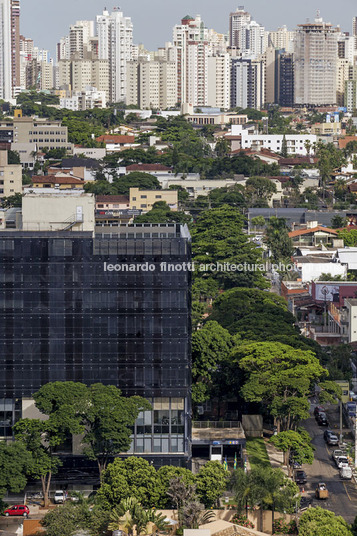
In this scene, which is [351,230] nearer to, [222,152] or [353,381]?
[353,381]

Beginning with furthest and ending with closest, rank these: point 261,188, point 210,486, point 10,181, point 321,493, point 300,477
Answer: point 261,188 → point 10,181 → point 300,477 → point 321,493 → point 210,486

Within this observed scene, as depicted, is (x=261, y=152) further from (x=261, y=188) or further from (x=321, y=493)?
(x=321, y=493)

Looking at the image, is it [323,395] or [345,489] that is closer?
[345,489]

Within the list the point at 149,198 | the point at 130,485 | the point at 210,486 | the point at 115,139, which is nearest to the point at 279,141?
the point at 115,139

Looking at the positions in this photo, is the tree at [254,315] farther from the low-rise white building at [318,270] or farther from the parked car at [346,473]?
the low-rise white building at [318,270]

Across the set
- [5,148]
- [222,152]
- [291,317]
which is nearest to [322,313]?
[291,317]

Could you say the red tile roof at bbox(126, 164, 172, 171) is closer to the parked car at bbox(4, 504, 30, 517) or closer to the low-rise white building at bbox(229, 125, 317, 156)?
the low-rise white building at bbox(229, 125, 317, 156)
